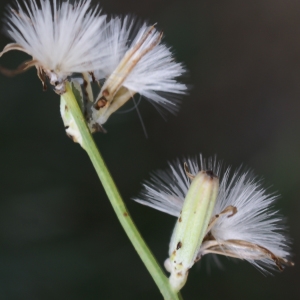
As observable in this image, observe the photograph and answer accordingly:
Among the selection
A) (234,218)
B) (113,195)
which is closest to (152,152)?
(234,218)

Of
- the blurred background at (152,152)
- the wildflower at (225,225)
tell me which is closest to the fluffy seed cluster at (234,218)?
the wildflower at (225,225)

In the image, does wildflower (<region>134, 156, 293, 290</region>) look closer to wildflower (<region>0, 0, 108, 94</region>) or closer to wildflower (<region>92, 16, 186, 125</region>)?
wildflower (<region>92, 16, 186, 125</region>)

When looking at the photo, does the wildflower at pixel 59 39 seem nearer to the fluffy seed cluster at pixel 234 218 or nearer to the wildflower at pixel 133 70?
the wildflower at pixel 133 70

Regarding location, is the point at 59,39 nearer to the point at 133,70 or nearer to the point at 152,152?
the point at 133,70

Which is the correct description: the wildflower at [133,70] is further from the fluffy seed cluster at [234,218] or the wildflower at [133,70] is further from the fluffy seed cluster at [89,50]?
the fluffy seed cluster at [234,218]

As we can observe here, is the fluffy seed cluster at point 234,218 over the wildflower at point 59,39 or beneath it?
beneath

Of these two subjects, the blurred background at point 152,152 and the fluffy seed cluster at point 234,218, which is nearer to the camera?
the fluffy seed cluster at point 234,218

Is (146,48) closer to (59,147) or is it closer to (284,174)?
(59,147)
